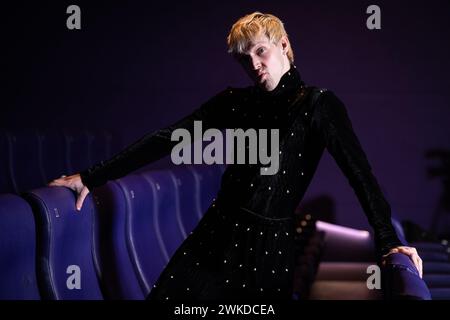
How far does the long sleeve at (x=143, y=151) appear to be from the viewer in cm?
147

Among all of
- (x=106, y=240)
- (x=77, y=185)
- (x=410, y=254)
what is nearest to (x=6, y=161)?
(x=106, y=240)

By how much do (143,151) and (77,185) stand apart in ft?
0.54

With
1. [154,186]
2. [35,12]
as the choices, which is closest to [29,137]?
[35,12]

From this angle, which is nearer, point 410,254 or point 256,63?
point 410,254

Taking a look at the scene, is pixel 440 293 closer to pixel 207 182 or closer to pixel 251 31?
pixel 207 182

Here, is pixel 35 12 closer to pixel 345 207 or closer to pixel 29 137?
pixel 29 137

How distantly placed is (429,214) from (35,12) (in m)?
2.56

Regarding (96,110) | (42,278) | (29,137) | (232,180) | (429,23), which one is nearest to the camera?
(42,278)

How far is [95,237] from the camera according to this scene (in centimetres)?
153

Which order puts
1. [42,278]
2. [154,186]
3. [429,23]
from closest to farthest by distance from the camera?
[42,278] → [154,186] → [429,23]

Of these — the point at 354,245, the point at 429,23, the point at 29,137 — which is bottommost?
the point at 354,245

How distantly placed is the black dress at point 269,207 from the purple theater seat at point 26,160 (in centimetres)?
224

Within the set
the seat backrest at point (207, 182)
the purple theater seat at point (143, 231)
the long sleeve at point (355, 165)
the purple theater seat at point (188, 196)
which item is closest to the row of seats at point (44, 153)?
the seat backrest at point (207, 182)

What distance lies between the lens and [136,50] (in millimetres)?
4145
